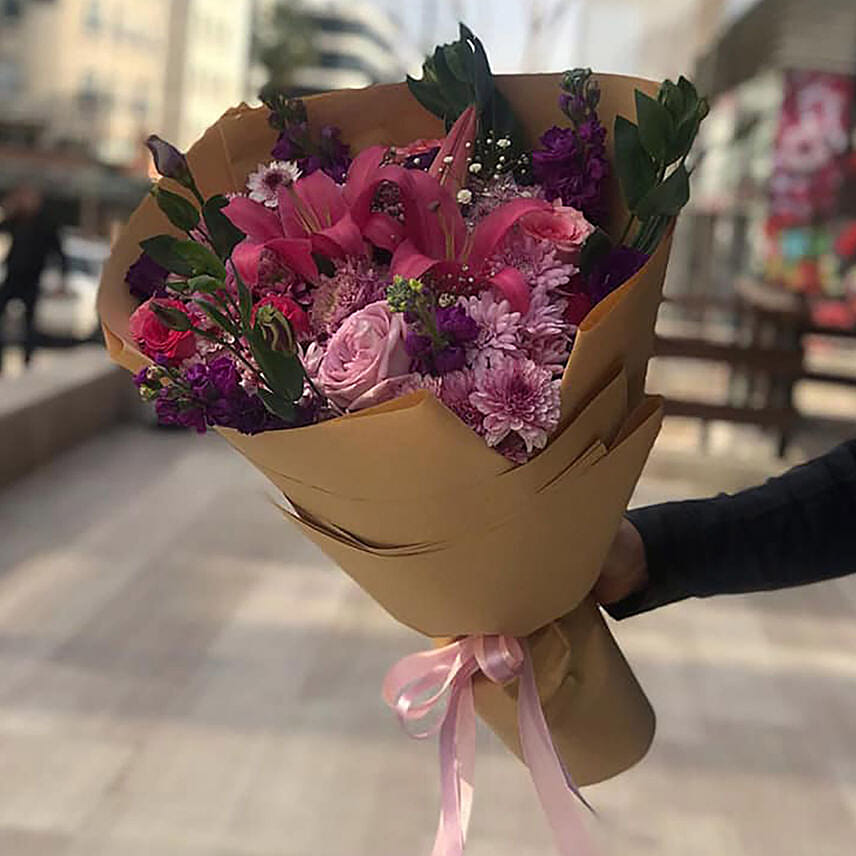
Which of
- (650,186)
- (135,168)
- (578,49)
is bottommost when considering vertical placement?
(135,168)

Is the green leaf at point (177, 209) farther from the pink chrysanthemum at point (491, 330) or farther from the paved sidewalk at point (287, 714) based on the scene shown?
the paved sidewalk at point (287, 714)

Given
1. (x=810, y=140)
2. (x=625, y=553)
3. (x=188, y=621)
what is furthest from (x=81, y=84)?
(x=625, y=553)

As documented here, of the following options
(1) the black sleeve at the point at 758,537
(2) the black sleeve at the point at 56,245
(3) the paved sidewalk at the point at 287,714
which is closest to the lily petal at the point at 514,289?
(1) the black sleeve at the point at 758,537

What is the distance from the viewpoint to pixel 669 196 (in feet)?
3.08

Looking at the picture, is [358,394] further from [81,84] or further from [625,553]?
[81,84]

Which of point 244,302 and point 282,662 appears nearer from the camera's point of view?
point 244,302

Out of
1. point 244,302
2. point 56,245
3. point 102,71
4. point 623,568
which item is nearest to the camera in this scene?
point 244,302

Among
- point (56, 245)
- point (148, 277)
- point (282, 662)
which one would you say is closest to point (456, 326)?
point (148, 277)

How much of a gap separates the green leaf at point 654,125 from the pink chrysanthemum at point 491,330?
17cm

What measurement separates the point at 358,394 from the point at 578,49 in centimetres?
1058

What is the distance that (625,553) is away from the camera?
1.24m

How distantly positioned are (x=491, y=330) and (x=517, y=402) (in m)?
0.06

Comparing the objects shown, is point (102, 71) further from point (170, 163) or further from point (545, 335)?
point (545, 335)

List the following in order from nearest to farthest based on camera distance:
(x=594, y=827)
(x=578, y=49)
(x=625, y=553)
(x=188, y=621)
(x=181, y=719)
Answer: (x=625, y=553)
(x=594, y=827)
(x=181, y=719)
(x=188, y=621)
(x=578, y=49)
